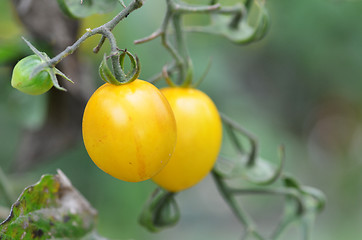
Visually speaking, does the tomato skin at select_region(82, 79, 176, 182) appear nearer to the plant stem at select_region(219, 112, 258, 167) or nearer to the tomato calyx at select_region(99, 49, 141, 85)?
the tomato calyx at select_region(99, 49, 141, 85)

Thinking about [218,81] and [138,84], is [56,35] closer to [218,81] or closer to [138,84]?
[138,84]

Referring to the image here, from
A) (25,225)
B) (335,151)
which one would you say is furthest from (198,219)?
(25,225)

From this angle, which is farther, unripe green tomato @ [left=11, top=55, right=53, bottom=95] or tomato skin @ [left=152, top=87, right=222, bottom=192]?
tomato skin @ [left=152, top=87, right=222, bottom=192]

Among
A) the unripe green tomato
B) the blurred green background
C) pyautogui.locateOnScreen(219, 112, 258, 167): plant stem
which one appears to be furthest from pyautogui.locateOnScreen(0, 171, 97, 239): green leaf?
the blurred green background

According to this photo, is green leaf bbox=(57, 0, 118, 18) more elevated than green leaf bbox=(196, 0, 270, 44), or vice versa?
green leaf bbox=(57, 0, 118, 18)

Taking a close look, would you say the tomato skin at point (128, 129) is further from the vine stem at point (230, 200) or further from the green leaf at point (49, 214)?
the vine stem at point (230, 200)

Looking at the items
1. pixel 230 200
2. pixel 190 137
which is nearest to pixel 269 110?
pixel 230 200

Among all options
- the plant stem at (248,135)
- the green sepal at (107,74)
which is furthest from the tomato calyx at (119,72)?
the plant stem at (248,135)
